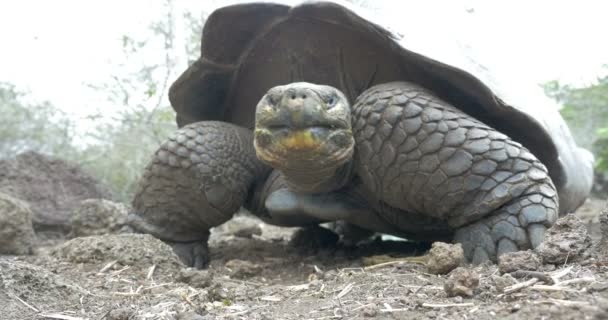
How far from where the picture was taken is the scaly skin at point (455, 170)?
247cm

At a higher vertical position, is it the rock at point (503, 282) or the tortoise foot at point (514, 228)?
the rock at point (503, 282)

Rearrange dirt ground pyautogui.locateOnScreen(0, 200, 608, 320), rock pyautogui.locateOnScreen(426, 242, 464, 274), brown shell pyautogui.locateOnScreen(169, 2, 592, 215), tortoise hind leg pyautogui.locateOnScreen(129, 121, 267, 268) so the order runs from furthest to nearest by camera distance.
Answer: tortoise hind leg pyautogui.locateOnScreen(129, 121, 267, 268) < brown shell pyautogui.locateOnScreen(169, 2, 592, 215) < rock pyautogui.locateOnScreen(426, 242, 464, 274) < dirt ground pyautogui.locateOnScreen(0, 200, 608, 320)

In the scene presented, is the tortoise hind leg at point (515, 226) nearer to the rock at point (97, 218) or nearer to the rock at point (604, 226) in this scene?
the rock at point (604, 226)

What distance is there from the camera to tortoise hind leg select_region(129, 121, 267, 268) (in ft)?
10.8

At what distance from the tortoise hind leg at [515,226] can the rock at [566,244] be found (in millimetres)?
220

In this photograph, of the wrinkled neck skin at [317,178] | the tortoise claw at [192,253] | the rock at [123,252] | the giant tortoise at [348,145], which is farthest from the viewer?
the tortoise claw at [192,253]

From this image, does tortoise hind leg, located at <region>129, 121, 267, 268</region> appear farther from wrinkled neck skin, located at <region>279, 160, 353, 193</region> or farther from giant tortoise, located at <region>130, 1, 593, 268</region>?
wrinkled neck skin, located at <region>279, 160, 353, 193</region>

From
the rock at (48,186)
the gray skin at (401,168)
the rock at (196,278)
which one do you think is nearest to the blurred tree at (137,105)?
the rock at (48,186)

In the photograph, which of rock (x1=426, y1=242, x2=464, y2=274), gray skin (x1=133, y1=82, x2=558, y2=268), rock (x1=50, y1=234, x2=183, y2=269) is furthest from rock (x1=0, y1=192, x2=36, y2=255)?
rock (x1=426, y1=242, x2=464, y2=274)

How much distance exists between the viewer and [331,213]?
10.2 feet

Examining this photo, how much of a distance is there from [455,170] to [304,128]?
0.62 m

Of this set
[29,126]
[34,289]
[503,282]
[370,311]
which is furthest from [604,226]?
[29,126]

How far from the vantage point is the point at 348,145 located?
270 centimetres

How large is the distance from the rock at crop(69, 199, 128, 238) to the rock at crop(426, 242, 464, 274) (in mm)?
1908
